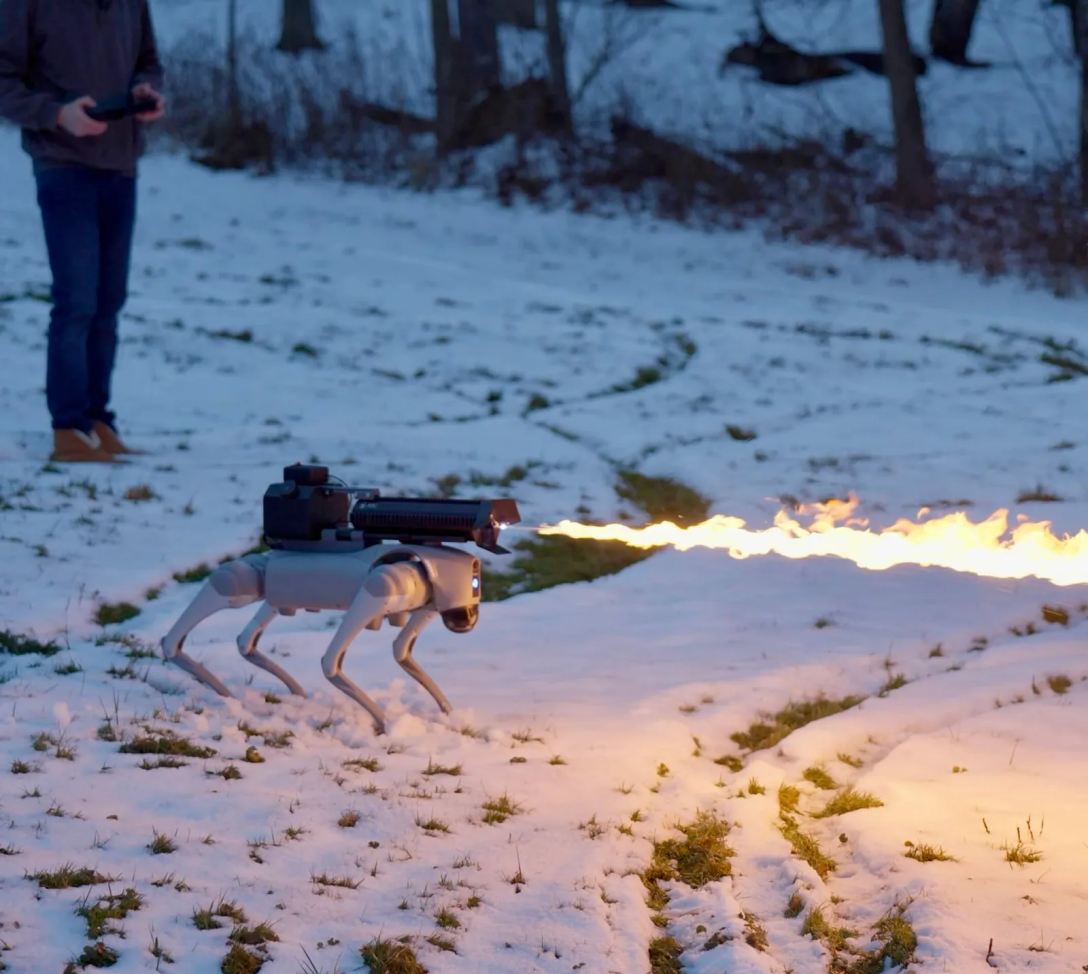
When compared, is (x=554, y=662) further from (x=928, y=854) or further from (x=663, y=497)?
(x=663, y=497)

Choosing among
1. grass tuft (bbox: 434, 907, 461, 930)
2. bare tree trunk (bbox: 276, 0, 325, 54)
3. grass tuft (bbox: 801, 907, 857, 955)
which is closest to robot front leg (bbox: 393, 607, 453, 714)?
grass tuft (bbox: 434, 907, 461, 930)

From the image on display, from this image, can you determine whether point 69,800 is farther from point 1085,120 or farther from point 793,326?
point 1085,120

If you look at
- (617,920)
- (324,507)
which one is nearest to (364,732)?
(324,507)

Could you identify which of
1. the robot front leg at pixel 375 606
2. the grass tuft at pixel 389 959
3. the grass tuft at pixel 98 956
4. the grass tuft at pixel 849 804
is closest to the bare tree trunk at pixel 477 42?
the robot front leg at pixel 375 606

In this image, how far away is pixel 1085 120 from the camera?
17.1 meters

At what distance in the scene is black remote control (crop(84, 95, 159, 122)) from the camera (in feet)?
20.8

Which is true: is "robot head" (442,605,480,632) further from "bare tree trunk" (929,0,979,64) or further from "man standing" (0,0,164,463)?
"bare tree trunk" (929,0,979,64)

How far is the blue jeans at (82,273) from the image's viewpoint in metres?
6.67

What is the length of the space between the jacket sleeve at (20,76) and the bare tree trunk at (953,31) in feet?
73.1

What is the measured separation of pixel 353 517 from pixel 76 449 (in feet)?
11.8

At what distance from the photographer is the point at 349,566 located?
431cm

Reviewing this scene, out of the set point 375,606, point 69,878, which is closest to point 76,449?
point 375,606

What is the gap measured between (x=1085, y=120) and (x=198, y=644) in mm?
15817

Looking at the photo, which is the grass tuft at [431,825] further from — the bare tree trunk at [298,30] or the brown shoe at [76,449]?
the bare tree trunk at [298,30]
